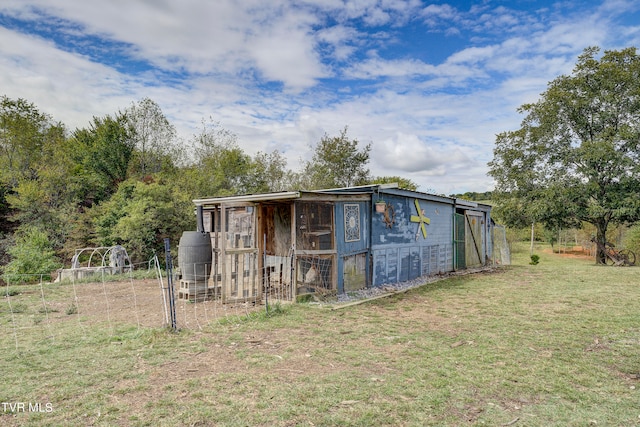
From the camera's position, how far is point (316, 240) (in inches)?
308

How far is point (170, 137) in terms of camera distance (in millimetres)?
22938

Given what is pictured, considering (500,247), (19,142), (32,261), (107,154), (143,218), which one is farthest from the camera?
(107,154)

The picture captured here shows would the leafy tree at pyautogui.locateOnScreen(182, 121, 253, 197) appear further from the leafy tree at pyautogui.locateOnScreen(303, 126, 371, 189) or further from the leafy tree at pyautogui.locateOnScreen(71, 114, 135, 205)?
the leafy tree at pyautogui.locateOnScreen(303, 126, 371, 189)

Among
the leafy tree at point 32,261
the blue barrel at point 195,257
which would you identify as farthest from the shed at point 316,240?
the leafy tree at point 32,261

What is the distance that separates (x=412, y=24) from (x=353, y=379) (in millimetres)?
11859

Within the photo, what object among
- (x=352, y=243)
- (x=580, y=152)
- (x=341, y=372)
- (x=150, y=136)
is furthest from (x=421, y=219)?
(x=150, y=136)

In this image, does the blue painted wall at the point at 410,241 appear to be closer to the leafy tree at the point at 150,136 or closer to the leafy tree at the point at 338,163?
the leafy tree at the point at 338,163

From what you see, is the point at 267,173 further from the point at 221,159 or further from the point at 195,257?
the point at 195,257

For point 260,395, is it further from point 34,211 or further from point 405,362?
point 34,211

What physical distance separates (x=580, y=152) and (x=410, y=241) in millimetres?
13030

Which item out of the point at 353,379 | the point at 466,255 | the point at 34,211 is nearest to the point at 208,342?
the point at 353,379

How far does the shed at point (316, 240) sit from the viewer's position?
24.5 feet

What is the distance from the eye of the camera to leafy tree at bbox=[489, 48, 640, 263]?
54.6ft

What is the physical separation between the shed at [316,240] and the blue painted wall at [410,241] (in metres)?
0.03
